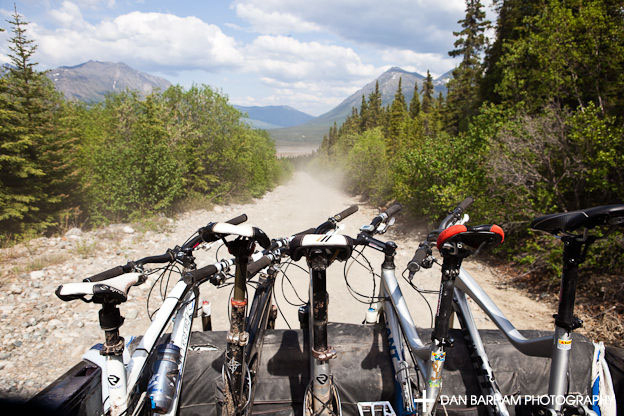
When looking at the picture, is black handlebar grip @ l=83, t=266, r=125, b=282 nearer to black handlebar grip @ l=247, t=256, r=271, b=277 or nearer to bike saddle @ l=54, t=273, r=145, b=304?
bike saddle @ l=54, t=273, r=145, b=304

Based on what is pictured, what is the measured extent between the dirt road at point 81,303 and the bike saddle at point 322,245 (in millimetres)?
2043

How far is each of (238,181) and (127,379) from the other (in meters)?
20.7

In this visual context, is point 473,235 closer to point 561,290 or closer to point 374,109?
point 561,290

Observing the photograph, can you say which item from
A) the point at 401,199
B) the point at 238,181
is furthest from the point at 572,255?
the point at 238,181

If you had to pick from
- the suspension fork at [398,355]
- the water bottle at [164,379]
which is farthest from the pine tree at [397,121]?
the water bottle at [164,379]

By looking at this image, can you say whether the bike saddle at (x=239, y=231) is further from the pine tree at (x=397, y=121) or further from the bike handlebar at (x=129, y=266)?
the pine tree at (x=397, y=121)

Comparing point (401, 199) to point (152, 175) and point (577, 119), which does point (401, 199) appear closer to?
point (577, 119)

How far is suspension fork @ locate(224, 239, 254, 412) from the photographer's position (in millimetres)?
2504

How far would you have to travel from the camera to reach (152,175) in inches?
570

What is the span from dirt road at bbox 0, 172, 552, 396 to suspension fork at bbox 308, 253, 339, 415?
162 centimetres

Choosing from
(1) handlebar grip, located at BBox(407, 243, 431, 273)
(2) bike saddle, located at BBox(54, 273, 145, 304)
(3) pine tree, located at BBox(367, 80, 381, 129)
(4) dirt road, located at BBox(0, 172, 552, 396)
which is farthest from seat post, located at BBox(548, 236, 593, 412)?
(3) pine tree, located at BBox(367, 80, 381, 129)

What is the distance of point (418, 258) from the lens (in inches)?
106

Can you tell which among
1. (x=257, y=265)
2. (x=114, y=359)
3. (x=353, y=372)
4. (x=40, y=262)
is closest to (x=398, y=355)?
(x=353, y=372)

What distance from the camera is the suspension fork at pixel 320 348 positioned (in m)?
2.30
